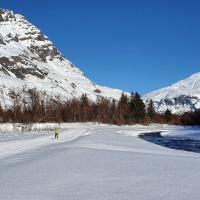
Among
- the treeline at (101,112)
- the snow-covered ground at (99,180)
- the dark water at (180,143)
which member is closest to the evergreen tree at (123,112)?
the treeline at (101,112)

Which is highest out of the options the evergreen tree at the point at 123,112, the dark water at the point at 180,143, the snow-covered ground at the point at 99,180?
the evergreen tree at the point at 123,112

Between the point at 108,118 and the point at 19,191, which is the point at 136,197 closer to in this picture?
the point at 19,191

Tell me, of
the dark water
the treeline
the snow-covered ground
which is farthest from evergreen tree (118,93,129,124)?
the snow-covered ground

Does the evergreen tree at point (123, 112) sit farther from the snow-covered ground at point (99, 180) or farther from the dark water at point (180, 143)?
the snow-covered ground at point (99, 180)

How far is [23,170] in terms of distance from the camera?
16.9m

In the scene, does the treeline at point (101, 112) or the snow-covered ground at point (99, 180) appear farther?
the treeline at point (101, 112)

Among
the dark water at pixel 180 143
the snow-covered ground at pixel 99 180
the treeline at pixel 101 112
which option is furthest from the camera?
the treeline at pixel 101 112

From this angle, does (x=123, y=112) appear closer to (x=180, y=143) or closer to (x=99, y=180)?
(x=180, y=143)

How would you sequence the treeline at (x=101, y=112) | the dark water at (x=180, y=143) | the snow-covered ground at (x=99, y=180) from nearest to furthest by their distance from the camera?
the snow-covered ground at (x=99, y=180) → the dark water at (x=180, y=143) → the treeline at (x=101, y=112)

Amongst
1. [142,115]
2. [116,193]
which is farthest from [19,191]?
[142,115]

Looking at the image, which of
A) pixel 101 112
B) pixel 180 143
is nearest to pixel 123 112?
pixel 101 112

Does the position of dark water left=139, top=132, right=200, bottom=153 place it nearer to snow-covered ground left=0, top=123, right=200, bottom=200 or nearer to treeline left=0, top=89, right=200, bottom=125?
snow-covered ground left=0, top=123, right=200, bottom=200

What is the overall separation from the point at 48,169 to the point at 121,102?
13723 cm

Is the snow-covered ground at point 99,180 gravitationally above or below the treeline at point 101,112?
below
